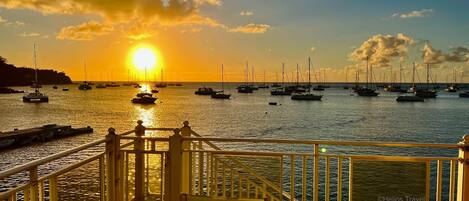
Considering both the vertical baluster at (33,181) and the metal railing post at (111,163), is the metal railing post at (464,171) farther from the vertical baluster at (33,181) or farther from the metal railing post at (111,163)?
the vertical baluster at (33,181)

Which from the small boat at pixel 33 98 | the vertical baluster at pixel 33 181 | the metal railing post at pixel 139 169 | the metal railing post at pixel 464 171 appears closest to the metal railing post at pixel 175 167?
the metal railing post at pixel 139 169

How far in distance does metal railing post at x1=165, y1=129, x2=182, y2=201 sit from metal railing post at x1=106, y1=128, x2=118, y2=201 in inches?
29.1

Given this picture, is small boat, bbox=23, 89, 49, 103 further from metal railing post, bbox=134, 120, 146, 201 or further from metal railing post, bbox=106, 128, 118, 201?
metal railing post, bbox=106, 128, 118, 201

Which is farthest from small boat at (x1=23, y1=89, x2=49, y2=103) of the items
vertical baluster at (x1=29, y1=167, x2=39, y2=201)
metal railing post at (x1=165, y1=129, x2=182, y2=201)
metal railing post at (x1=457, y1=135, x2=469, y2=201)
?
metal railing post at (x1=457, y1=135, x2=469, y2=201)

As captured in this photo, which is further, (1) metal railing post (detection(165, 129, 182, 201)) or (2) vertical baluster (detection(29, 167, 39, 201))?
(1) metal railing post (detection(165, 129, 182, 201))

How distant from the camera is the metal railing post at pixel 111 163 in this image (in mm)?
5246

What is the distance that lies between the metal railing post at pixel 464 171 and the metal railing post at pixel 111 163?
4525 millimetres

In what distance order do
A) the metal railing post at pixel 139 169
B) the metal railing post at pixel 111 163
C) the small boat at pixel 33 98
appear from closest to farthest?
1. the metal railing post at pixel 111 163
2. the metal railing post at pixel 139 169
3. the small boat at pixel 33 98

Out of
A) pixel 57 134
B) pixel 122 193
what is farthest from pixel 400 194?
pixel 57 134

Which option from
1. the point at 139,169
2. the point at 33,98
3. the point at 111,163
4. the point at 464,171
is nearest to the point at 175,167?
the point at 139,169

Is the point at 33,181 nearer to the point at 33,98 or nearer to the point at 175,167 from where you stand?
the point at 175,167

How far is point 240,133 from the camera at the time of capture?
141 feet

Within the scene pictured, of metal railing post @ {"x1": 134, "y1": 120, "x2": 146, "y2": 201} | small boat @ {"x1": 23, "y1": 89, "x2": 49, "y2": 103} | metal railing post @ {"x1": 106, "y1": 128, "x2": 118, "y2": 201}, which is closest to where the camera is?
metal railing post @ {"x1": 106, "y1": 128, "x2": 118, "y2": 201}

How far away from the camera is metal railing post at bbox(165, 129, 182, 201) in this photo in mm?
5344
